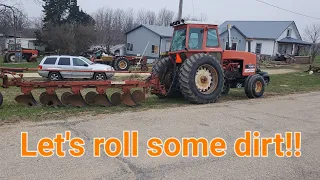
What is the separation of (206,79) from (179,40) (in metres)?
1.56

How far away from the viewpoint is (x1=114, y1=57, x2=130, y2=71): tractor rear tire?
78.8ft

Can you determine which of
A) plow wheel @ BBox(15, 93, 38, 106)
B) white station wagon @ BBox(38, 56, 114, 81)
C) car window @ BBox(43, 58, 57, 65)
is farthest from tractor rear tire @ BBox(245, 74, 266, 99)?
car window @ BBox(43, 58, 57, 65)

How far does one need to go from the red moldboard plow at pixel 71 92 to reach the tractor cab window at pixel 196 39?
5.99ft

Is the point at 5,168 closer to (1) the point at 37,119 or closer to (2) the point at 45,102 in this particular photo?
(1) the point at 37,119

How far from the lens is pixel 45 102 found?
8.11m

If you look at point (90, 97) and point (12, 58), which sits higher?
point (12, 58)

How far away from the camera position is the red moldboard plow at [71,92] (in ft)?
25.3

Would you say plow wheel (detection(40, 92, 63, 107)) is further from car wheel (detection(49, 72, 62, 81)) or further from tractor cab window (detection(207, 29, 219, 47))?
car wheel (detection(49, 72, 62, 81))

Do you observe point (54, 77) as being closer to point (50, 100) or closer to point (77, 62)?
point (77, 62)

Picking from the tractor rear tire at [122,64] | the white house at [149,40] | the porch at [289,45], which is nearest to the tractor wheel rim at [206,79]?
the tractor rear tire at [122,64]

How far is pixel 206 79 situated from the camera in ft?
30.5

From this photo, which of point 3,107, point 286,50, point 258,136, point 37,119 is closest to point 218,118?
point 258,136

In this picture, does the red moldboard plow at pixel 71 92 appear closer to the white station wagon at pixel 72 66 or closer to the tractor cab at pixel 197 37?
the tractor cab at pixel 197 37

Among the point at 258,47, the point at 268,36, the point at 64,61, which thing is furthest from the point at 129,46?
the point at 64,61
